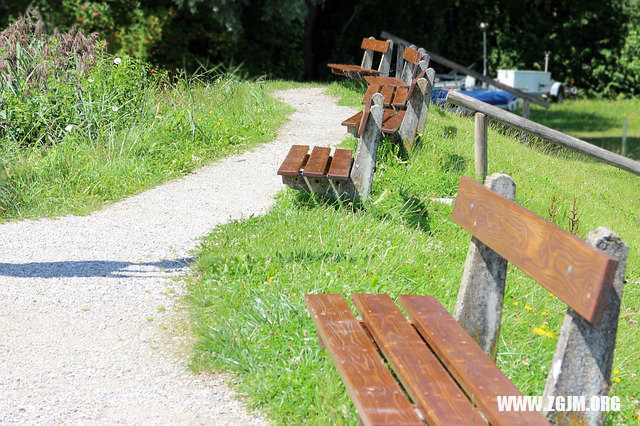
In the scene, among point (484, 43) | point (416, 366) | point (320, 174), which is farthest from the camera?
point (484, 43)

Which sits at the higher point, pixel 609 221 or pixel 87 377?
pixel 87 377

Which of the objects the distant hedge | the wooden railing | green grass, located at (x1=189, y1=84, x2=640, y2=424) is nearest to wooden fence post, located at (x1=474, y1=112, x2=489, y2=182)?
the wooden railing

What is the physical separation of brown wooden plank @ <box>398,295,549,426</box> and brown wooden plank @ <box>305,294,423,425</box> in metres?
0.23

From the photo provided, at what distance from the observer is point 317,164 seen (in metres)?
6.26

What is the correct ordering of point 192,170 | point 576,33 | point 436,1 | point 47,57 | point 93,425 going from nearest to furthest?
point 93,425 → point 192,170 → point 47,57 → point 436,1 → point 576,33

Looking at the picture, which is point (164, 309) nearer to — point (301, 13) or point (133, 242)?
point (133, 242)

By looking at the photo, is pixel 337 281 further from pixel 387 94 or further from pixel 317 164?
pixel 387 94

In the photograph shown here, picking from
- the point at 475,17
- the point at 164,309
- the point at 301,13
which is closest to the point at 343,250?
the point at 164,309

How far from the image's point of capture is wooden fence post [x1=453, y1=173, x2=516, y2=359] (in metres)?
3.41

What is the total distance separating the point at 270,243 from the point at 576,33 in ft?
69.2

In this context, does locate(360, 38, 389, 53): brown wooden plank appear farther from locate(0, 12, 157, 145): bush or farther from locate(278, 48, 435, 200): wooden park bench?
locate(278, 48, 435, 200): wooden park bench

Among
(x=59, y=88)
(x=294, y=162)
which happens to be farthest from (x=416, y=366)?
(x=59, y=88)

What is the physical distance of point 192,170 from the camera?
8.05 m

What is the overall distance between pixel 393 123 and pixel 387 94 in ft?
5.14
